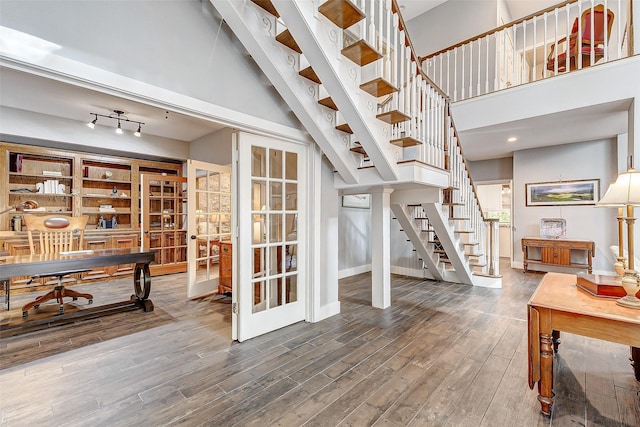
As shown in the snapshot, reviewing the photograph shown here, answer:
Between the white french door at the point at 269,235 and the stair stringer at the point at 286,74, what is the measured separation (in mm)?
423

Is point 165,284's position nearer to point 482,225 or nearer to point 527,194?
point 482,225

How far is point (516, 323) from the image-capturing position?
3.12 meters

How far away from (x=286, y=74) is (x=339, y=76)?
1.76 ft

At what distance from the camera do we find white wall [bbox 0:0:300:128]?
5.13ft

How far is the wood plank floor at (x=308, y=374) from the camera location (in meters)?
1.69

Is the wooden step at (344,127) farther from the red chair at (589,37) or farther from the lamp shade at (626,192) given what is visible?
the red chair at (589,37)

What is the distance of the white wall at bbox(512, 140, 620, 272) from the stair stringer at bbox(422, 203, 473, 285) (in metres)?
2.44

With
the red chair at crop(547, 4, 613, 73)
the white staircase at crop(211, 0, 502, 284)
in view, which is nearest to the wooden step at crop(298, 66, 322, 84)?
the white staircase at crop(211, 0, 502, 284)

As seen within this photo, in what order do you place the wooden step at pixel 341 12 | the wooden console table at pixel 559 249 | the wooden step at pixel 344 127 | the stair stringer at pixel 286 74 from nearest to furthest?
the wooden step at pixel 341 12 → the stair stringer at pixel 286 74 → the wooden step at pixel 344 127 → the wooden console table at pixel 559 249

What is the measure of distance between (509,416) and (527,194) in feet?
18.7

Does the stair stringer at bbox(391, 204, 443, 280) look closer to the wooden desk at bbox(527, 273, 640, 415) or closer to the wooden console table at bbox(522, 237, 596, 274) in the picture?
the wooden console table at bbox(522, 237, 596, 274)

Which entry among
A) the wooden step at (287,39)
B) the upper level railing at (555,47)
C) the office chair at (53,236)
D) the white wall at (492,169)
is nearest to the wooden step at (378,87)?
the wooden step at (287,39)

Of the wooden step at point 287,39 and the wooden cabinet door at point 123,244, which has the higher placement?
the wooden step at point 287,39

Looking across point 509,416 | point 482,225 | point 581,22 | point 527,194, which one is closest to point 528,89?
point 581,22
